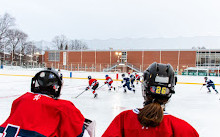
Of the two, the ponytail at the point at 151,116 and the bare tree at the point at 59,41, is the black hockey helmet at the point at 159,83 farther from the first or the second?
the bare tree at the point at 59,41

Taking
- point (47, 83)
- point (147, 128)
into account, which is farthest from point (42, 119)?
point (147, 128)

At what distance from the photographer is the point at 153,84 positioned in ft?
3.27

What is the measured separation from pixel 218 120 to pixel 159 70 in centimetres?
393

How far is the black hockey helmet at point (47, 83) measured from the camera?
1.21 metres

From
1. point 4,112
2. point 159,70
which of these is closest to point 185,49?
point 4,112

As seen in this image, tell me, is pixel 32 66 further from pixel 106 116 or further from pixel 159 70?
pixel 159 70

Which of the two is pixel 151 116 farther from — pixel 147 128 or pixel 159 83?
pixel 159 83

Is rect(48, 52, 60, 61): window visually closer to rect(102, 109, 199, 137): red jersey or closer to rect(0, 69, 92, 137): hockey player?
rect(0, 69, 92, 137): hockey player

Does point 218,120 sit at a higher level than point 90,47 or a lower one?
lower

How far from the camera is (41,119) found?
1002 millimetres

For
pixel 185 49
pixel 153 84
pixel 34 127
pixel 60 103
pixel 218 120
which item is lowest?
pixel 218 120

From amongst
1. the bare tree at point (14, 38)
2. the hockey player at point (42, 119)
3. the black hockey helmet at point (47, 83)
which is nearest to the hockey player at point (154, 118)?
the hockey player at point (42, 119)

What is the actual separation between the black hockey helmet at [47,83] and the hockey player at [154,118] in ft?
1.57

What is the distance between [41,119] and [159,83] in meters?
0.68
